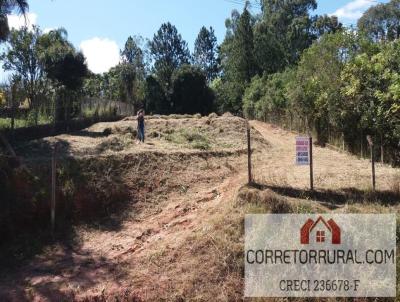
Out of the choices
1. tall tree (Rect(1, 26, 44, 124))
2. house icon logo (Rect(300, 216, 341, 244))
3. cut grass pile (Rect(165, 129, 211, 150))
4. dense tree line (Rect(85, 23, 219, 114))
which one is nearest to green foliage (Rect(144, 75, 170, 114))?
dense tree line (Rect(85, 23, 219, 114))

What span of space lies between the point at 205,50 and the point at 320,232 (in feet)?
153

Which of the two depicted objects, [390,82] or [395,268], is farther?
[390,82]

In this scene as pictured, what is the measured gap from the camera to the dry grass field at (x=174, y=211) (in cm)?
860

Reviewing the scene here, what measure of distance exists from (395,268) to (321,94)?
37.3 ft

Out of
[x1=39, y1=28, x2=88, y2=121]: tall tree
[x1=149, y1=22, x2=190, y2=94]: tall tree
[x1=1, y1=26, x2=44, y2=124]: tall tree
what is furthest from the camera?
[x1=149, y1=22, x2=190, y2=94]: tall tree

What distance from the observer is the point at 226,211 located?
9.80 m

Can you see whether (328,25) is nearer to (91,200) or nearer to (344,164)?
(344,164)

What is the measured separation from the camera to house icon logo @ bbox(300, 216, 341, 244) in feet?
30.6

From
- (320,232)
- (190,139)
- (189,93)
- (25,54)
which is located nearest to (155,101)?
(189,93)

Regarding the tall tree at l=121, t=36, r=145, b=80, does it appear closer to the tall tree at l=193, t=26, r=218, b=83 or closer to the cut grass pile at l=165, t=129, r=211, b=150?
the tall tree at l=193, t=26, r=218, b=83

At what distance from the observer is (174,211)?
10.9 metres

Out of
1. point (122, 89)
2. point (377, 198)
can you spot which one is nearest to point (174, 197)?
point (377, 198)

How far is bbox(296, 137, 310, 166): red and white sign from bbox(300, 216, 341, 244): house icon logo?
166 cm

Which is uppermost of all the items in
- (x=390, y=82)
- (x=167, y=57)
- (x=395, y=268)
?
(x=167, y=57)
